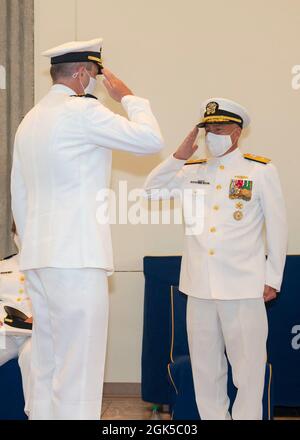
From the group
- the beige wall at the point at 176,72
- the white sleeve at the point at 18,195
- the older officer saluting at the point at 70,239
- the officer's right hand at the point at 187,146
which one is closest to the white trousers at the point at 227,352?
the officer's right hand at the point at 187,146

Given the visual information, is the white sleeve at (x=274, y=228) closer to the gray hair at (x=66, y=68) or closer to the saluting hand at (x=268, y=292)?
the saluting hand at (x=268, y=292)

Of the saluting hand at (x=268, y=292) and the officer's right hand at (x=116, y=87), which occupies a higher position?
the officer's right hand at (x=116, y=87)

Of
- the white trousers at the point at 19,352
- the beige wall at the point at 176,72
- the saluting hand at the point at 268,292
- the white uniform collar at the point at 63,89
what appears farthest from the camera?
the beige wall at the point at 176,72

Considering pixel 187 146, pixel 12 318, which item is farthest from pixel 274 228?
pixel 12 318

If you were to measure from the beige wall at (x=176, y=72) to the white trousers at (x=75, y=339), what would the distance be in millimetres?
2121

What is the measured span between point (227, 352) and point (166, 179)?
952mm

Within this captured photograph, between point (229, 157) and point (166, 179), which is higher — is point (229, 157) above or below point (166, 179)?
above

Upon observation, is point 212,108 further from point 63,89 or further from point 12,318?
point 12,318

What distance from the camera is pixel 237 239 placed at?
10.8ft

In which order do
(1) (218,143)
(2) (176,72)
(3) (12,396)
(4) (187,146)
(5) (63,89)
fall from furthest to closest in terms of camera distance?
(2) (176,72), (4) (187,146), (1) (218,143), (3) (12,396), (5) (63,89)

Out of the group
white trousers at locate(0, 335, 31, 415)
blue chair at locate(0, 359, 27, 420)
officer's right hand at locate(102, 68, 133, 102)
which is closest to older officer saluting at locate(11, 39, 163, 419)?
officer's right hand at locate(102, 68, 133, 102)

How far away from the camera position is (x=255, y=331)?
3.25m

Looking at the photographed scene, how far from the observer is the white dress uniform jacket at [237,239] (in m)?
3.27

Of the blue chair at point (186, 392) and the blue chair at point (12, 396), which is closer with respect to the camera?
the blue chair at point (12, 396)
